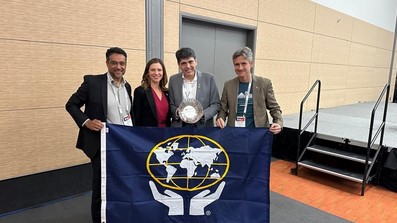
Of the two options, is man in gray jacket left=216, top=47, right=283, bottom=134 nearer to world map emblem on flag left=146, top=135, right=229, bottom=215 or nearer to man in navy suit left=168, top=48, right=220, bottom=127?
man in navy suit left=168, top=48, right=220, bottom=127

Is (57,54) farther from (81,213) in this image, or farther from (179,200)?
(179,200)

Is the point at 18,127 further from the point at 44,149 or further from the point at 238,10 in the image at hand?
the point at 238,10

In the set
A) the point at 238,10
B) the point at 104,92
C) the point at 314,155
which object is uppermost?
the point at 238,10

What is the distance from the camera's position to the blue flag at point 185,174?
1.80 metres

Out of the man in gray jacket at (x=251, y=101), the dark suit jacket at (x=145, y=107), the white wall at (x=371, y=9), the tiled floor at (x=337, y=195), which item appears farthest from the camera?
the white wall at (x=371, y=9)

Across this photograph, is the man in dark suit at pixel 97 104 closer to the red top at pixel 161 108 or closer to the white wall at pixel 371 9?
the red top at pixel 161 108

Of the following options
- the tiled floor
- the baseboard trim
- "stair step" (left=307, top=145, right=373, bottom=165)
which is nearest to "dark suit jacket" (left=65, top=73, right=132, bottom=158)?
the baseboard trim

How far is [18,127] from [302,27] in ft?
17.0

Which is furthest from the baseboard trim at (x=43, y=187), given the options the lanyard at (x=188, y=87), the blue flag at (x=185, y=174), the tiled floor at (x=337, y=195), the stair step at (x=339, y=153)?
the stair step at (x=339, y=153)

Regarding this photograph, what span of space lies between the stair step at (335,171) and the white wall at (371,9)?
378cm

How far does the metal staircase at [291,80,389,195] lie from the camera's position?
3.18 metres

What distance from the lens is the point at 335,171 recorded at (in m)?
3.33

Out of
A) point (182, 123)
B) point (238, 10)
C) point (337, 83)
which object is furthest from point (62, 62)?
point (337, 83)

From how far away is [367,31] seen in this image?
7512 millimetres
